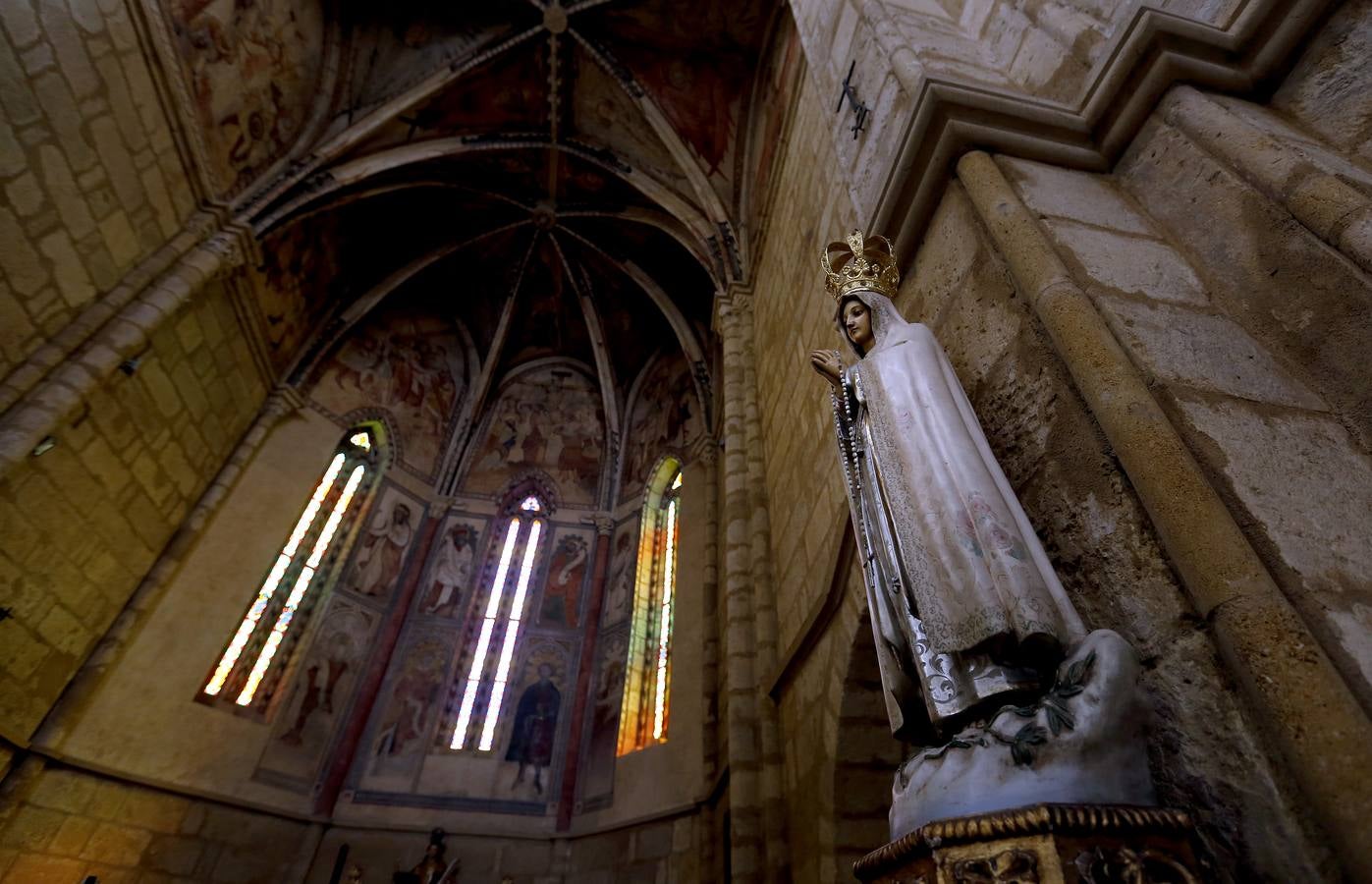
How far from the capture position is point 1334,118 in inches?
75.3

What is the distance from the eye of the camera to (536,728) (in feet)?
28.2

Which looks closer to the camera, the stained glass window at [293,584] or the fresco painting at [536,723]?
the stained glass window at [293,584]

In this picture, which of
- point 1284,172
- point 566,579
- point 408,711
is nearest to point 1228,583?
point 1284,172

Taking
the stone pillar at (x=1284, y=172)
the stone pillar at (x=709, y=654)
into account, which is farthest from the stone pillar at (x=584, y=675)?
the stone pillar at (x=1284, y=172)

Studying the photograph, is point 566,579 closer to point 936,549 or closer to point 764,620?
point 764,620

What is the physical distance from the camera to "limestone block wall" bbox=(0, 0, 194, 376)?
15.9ft

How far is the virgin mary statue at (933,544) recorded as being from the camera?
1300 mm

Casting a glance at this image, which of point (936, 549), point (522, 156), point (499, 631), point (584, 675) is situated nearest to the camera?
point (936, 549)

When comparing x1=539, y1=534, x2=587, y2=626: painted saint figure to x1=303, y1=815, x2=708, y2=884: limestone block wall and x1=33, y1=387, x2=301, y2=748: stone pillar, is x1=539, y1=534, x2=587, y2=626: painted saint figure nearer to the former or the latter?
x1=303, y1=815, x2=708, y2=884: limestone block wall

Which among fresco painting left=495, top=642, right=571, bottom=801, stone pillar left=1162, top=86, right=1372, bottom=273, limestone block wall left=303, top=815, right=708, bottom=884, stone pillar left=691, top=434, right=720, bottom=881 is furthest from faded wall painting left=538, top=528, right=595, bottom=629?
stone pillar left=1162, top=86, right=1372, bottom=273

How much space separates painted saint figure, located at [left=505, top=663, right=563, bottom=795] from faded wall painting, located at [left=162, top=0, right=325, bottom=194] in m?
6.84

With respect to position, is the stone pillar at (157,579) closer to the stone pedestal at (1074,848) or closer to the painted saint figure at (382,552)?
the painted saint figure at (382,552)

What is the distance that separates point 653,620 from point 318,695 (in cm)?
408

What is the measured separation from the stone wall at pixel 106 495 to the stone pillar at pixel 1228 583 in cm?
685
